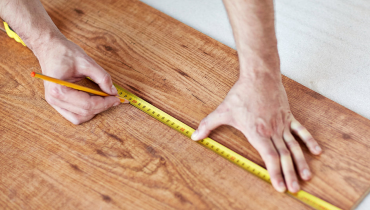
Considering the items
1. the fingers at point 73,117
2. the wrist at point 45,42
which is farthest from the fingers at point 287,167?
the wrist at point 45,42

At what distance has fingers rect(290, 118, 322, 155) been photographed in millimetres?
1368

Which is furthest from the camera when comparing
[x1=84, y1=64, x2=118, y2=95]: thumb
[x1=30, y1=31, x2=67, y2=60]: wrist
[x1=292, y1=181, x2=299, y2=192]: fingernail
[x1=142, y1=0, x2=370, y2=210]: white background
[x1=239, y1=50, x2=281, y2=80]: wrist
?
[x1=142, y1=0, x2=370, y2=210]: white background

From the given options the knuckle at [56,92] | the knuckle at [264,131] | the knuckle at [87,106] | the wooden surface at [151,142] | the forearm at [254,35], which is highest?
the forearm at [254,35]

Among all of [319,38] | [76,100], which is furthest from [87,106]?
[319,38]

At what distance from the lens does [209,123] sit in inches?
56.1

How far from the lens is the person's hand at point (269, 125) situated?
1278 millimetres

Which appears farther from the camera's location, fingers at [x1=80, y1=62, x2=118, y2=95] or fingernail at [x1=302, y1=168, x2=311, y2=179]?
fingers at [x1=80, y1=62, x2=118, y2=95]

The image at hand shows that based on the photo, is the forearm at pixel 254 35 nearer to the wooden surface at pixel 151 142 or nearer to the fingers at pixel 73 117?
the wooden surface at pixel 151 142

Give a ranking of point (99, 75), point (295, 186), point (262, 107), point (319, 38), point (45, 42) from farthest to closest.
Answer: point (319, 38) → point (45, 42) → point (99, 75) → point (262, 107) → point (295, 186)

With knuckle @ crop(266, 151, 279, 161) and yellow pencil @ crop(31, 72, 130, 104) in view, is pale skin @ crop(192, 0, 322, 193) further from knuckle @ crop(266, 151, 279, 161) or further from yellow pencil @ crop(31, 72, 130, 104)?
yellow pencil @ crop(31, 72, 130, 104)

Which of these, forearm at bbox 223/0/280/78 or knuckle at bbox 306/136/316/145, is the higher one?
forearm at bbox 223/0/280/78

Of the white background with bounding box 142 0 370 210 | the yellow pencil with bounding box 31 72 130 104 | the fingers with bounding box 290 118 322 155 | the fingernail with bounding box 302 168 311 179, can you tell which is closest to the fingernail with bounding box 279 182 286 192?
the fingernail with bounding box 302 168 311 179

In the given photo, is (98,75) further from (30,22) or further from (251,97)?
(251,97)

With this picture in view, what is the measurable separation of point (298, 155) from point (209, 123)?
393mm
